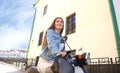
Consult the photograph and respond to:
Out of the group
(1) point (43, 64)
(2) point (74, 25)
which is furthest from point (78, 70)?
(2) point (74, 25)

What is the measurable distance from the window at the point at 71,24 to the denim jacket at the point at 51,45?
7.71 metres

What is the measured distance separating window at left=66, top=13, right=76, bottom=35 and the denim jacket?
7711mm

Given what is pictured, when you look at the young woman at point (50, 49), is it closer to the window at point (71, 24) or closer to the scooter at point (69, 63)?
the scooter at point (69, 63)

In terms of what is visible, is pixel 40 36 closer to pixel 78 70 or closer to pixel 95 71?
pixel 95 71

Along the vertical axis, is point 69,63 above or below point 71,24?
below

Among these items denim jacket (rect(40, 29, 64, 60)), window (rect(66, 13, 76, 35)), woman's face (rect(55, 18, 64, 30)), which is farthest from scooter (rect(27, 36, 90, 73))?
window (rect(66, 13, 76, 35))

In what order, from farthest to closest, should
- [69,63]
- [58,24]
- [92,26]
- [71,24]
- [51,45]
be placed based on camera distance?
[71,24], [92,26], [58,24], [51,45], [69,63]

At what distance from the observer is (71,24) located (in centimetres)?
1063

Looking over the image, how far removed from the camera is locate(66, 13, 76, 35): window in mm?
10358

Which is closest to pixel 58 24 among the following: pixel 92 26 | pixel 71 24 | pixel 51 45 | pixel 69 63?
pixel 51 45

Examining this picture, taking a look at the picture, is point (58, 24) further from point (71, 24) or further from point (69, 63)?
point (71, 24)

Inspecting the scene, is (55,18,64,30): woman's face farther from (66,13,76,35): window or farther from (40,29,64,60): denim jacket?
(66,13,76,35): window

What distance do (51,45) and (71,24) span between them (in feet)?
27.2

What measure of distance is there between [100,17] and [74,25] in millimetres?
2289
